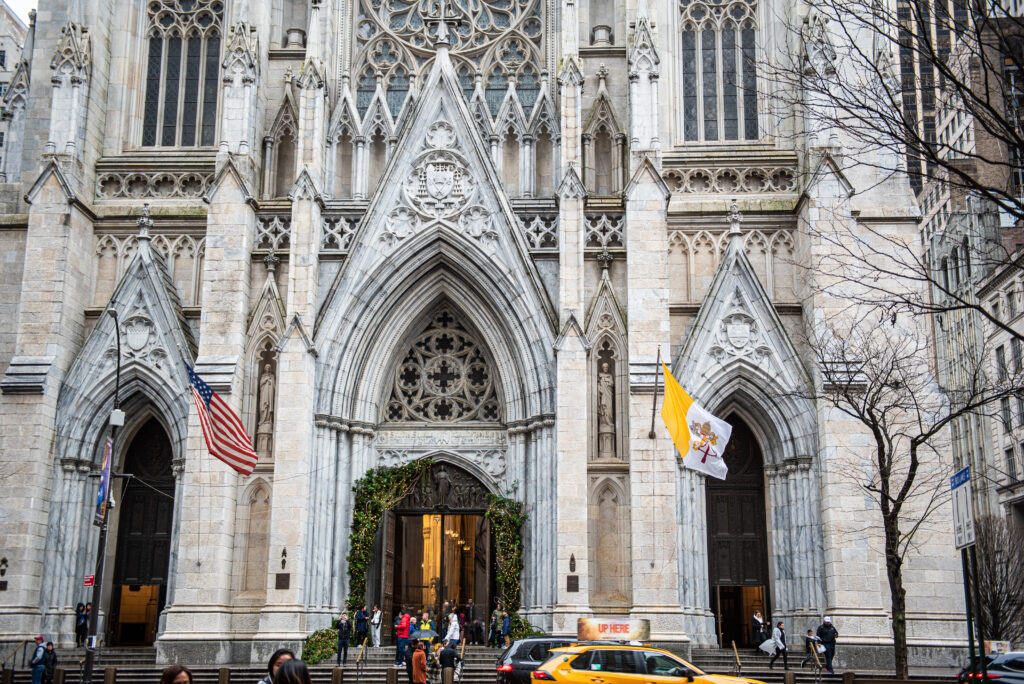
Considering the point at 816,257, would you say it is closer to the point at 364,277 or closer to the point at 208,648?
the point at 364,277

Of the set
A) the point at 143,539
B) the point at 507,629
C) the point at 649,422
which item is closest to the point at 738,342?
the point at 649,422

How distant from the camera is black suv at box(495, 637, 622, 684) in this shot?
19766 mm

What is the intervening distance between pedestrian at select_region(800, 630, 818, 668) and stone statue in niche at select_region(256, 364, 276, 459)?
13436 millimetres

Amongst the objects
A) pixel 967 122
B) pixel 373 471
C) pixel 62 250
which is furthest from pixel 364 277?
pixel 967 122

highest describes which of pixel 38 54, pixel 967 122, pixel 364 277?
pixel 967 122

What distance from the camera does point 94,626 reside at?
69.3 feet

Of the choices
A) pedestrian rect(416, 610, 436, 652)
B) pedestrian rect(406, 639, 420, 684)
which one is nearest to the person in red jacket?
pedestrian rect(406, 639, 420, 684)

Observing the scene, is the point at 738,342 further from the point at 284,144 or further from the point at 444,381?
the point at 284,144

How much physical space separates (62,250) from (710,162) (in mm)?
16944

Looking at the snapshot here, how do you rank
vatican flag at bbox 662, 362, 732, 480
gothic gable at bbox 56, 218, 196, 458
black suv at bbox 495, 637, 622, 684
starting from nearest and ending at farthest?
black suv at bbox 495, 637, 622, 684 → vatican flag at bbox 662, 362, 732, 480 → gothic gable at bbox 56, 218, 196, 458

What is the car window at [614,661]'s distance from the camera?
59.4 feet

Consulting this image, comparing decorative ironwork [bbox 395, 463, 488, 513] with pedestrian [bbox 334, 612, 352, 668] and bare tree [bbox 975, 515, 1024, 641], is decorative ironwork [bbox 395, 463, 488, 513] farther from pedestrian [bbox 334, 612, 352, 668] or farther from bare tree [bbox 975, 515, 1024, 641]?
bare tree [bbox 975, 515, 1024, 641]

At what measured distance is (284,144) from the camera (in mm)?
30375

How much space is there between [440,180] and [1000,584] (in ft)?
78.6
